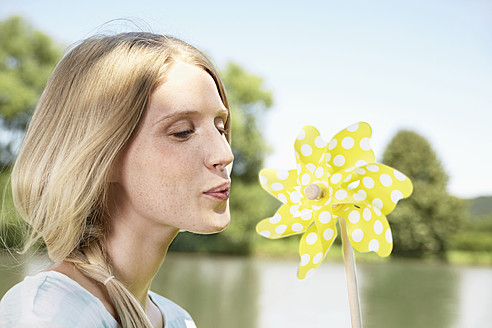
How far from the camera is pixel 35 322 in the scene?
0.67 meters

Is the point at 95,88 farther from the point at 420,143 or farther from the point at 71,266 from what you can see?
the point at 420,143

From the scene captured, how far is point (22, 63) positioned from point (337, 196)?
1182cm

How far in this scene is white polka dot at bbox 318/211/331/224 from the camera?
92cm

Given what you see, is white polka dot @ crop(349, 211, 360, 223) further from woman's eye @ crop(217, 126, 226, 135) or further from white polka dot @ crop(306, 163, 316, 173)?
woman's eye @ crop(217, 126, 226, 135)

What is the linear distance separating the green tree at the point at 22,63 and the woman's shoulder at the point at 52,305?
11265mm

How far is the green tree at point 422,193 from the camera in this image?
13.4 m

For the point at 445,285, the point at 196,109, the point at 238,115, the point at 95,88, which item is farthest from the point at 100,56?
the point at 238,115

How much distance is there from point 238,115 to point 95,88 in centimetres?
1168

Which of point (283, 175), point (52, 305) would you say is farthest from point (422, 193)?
point (52, 305)

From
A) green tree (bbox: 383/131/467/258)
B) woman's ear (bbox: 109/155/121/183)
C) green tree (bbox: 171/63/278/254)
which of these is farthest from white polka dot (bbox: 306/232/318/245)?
green tree (bbox: 383/131/467/258)

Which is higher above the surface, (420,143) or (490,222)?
(420,143)

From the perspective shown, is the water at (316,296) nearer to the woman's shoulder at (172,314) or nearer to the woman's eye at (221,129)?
the woman's shoulder at (172,314)

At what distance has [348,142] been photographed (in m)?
0.97

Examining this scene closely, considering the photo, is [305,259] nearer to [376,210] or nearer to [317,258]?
[317,258]
